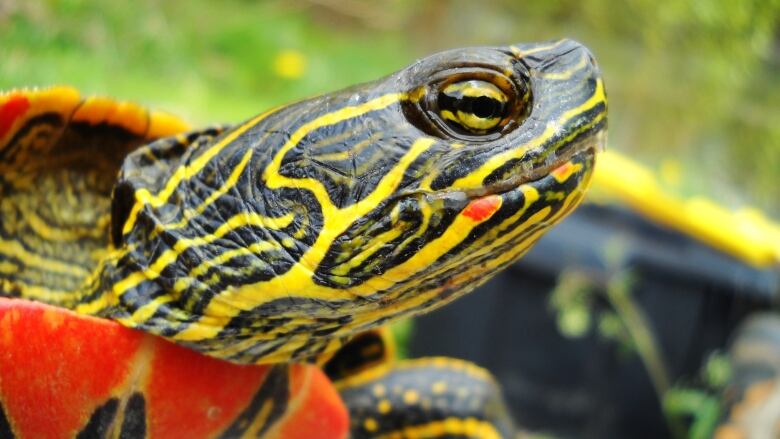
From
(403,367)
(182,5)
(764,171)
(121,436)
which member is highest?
(764,171)

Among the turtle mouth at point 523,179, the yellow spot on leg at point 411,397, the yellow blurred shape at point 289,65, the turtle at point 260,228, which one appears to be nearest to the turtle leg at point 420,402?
the yellow spot on leg at point 411,397

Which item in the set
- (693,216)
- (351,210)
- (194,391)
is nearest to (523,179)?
(351,210)

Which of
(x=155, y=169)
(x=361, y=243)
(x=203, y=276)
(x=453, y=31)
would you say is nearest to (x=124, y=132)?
(x=155, y=169)

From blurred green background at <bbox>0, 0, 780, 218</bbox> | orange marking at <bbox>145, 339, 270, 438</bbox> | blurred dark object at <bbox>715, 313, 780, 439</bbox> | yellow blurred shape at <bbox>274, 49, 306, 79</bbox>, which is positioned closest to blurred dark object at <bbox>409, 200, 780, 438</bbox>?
blurred dark object at <bbox>715, 313, 780, 439</bbox>

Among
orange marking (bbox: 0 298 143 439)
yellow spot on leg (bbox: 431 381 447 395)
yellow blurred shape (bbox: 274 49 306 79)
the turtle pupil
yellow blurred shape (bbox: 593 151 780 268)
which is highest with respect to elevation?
yellow blurred shape (bbox: 274 49 306 79)

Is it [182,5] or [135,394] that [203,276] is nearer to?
[135,394]

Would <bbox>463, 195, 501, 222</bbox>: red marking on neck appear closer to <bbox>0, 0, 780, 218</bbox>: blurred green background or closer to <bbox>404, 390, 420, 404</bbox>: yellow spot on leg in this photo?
<bbox>404, 390, 420, 404</bbox>: yellow spot on leg
